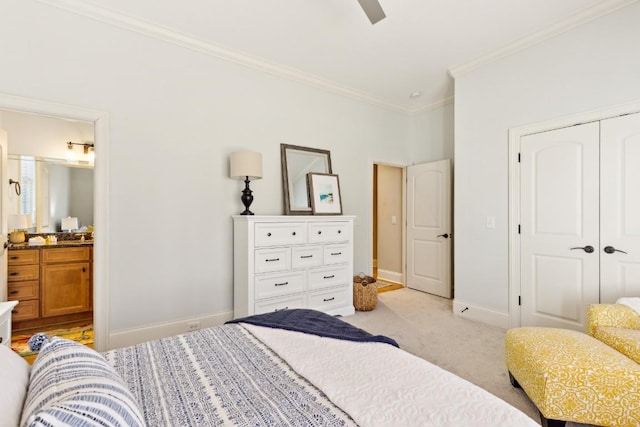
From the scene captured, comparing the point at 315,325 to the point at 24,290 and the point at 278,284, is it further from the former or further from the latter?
the point at 24,290

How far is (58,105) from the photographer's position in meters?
2.38

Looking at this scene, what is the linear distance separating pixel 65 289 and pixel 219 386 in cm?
326

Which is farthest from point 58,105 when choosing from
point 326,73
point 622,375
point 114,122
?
point 622,375

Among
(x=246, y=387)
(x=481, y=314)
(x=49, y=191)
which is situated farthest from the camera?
(x=49, y=191)

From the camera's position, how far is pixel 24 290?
10.2 ft

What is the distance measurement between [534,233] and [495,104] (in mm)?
1361

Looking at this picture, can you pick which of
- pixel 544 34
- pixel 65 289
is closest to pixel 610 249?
pixel 544 34

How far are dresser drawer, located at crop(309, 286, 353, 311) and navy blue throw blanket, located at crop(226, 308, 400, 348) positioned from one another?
154cm

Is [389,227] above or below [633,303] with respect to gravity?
above

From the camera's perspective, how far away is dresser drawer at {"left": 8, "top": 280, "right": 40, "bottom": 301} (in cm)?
307

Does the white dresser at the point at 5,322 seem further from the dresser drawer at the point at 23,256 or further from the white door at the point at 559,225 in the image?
the white door at the point at 559,225

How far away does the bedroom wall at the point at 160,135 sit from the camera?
238 centimetres

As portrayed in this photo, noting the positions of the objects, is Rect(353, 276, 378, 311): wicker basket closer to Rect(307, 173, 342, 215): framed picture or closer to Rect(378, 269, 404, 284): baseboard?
Rect(307, 173, 342, 215): framed picture

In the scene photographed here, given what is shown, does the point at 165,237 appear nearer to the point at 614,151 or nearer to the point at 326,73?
the point at 326,73
